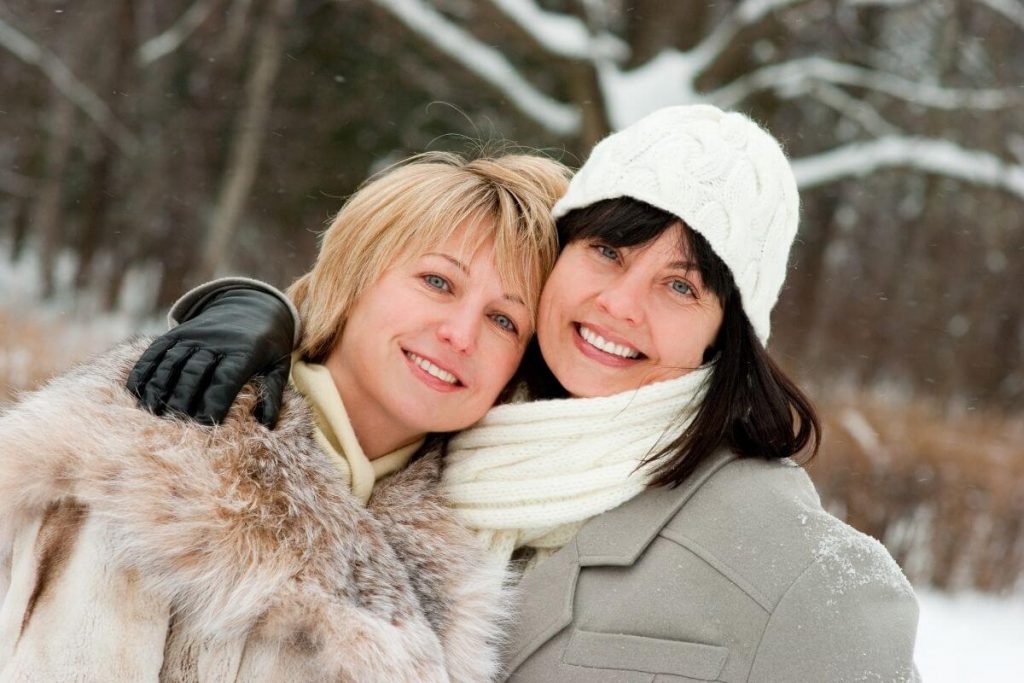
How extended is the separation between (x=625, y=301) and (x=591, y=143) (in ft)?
19.0

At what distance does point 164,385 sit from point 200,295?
21.8 inches

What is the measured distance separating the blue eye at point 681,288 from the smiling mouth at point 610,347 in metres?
0.18

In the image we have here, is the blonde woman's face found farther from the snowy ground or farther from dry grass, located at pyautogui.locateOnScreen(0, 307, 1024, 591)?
dry grass, located at pyautogui.locateOnScreen(0, 307, 1024, 591)

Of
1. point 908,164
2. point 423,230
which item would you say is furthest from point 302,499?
point 908,164

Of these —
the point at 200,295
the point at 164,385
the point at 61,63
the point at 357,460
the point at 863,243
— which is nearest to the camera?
the point at 164,385

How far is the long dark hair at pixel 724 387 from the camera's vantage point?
234cm

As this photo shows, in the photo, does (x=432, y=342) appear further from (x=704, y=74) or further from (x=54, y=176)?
(x=54, y=176)

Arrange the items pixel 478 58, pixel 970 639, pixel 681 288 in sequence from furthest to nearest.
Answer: pixel 478 58 → pixel 970 639 → pixel 681 288

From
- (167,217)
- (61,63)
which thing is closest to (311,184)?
(167,217)

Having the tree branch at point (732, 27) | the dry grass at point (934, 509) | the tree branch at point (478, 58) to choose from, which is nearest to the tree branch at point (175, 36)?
the tree branch at point (478, 58)

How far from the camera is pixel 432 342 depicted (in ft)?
7.69

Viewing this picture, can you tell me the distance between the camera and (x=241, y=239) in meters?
12.7

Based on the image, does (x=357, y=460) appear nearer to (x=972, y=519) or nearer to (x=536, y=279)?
(x=536, y=279)

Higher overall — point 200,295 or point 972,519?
point 200,295
